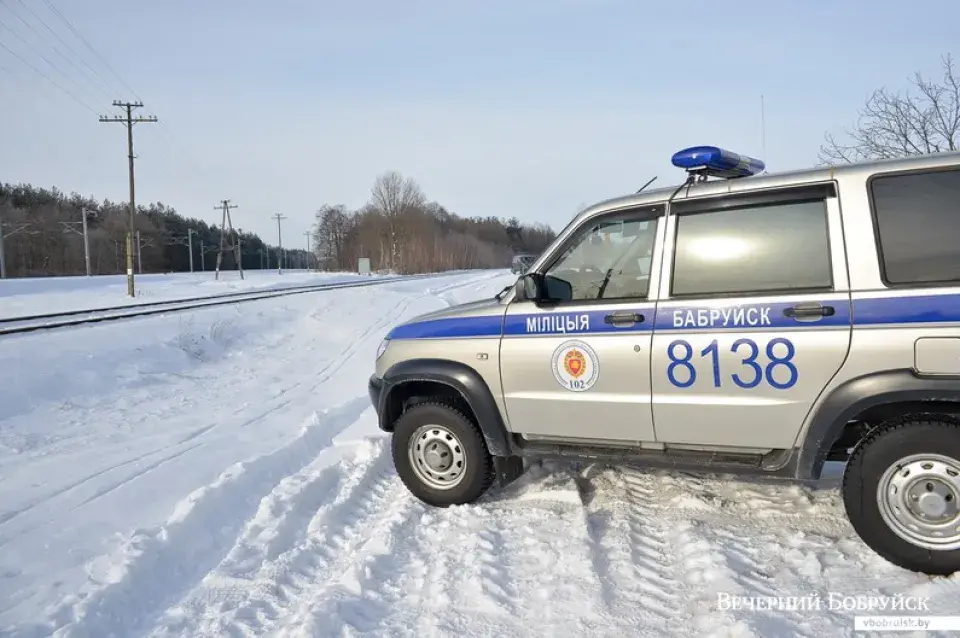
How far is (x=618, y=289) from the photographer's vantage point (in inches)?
152

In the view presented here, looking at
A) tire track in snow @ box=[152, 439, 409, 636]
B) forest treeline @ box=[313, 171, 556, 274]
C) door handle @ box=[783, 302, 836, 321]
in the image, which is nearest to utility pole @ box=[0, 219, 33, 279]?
forest treeline @ box=[313, 171, 556, 274]

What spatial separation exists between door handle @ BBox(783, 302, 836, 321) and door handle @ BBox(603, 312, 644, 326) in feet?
2.57

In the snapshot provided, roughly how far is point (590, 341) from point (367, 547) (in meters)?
1.84

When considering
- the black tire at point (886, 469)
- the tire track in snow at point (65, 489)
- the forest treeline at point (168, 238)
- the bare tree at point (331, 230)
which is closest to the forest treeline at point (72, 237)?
the forest treeline at point (168, 238)

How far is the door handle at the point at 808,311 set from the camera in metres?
3.20

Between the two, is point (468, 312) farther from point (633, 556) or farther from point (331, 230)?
point (331, 230)

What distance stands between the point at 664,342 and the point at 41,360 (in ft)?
29.7

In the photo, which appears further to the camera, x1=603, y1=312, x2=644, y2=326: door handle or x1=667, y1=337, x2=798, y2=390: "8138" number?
x1=603, y1=312, x2=644, y2=326: door handle

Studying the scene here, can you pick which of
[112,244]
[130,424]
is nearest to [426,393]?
[130,424]

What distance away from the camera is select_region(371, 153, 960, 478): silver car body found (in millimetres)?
3109

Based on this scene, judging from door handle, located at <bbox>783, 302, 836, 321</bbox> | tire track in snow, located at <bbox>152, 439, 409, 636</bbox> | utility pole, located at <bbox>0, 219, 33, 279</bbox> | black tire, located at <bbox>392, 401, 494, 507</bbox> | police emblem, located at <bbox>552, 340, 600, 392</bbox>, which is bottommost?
tire track in snow, located at <bbox>152, 439, 409, 636</bbox>

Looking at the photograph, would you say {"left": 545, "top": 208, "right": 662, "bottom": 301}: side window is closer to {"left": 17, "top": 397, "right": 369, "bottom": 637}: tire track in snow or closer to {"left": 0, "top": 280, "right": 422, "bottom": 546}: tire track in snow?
{"left": 17, "top": 397, "right": 369, "bottom": 637}: tire track in snow

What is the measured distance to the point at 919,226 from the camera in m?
3.13

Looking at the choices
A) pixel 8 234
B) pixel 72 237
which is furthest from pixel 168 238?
pixel 8 234
